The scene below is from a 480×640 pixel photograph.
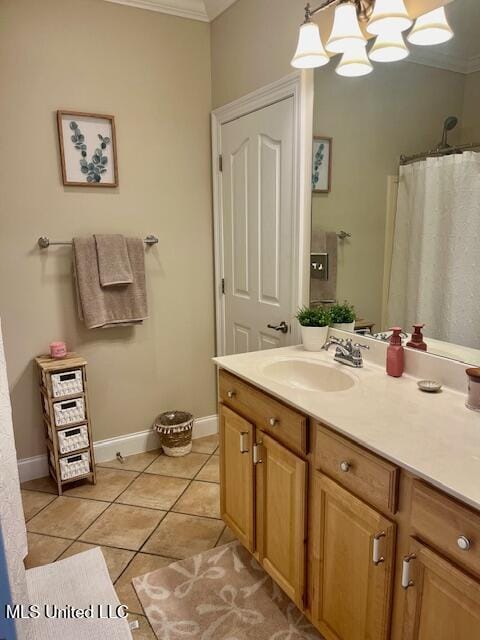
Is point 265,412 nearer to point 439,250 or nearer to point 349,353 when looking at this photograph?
point 349,353

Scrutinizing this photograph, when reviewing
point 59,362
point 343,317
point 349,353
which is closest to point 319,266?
point 343,317

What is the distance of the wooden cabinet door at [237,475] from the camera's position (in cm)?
177

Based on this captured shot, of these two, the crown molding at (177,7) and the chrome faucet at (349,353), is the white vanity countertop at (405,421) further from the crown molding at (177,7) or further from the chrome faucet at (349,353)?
the crown molding at (177,7)

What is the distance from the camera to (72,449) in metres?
2.44

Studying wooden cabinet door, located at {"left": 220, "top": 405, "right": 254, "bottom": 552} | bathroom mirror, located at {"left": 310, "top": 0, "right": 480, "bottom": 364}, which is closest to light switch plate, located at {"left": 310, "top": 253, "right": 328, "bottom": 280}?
bathroom mirror, located at {"left": 310, "top": 0, "right": 480, "bottom": 364}

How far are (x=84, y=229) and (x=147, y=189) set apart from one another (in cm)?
45

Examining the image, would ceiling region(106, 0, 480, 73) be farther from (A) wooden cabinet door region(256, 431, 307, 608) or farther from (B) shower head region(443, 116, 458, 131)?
(A) wooden cabinet door region(256, 431, 307, 608)

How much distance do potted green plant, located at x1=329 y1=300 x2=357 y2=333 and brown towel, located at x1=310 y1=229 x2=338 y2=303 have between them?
0.07 meters

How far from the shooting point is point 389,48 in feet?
5.36

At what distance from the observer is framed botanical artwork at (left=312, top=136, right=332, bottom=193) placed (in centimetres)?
204

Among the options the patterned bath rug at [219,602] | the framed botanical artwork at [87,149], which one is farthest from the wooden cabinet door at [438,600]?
the framed botanical artwork at [87,149]

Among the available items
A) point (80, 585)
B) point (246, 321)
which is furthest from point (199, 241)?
point (80, 585)

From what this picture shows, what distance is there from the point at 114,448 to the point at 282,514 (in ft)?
5.15

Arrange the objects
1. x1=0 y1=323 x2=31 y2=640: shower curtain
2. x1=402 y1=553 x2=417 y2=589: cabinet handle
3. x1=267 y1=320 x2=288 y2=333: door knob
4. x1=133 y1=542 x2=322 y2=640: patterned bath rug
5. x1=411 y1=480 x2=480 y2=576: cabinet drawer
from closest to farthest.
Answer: x1=411 y1=480 x2=480 y2=576: cabinet drawer < x1=402 y1=553 x2=417 y2=589: cabinet handle < x1=0 y1=323 x2=31 y2=640: shower curtain < x1=133 y1=542 x2=322 y2=640: patterned bath rug < x1=267 y1=320 x2=288 y2=333: door knob
